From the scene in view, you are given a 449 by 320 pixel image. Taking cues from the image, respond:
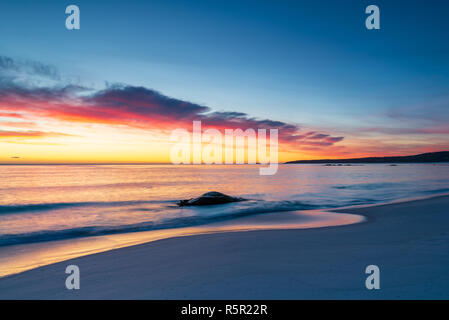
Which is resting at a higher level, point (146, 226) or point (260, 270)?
point (260, 270)

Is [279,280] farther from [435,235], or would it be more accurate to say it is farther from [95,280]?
[435,235]

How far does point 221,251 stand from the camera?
6.41 meters

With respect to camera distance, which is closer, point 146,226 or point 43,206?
point 146,226

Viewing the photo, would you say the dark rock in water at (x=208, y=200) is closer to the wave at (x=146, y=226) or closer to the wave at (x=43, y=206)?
the wave at (x=146, y=226)

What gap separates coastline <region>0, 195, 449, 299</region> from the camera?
3930 millimetres

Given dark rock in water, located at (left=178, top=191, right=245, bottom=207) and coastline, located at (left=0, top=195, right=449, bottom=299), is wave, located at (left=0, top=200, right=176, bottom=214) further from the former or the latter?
coastline, located at (left=0, top=195, right=449, bottom=299)

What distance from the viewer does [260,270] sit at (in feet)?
15.8

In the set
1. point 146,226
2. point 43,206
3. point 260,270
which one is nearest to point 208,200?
point 146,226

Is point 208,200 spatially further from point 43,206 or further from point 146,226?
point 43,206

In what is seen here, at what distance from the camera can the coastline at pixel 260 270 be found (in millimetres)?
3930

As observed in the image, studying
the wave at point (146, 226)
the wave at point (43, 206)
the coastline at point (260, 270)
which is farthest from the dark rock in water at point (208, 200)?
the coastline at point (260, 270)

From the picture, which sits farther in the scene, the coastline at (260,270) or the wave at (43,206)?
the wave at (43,206)

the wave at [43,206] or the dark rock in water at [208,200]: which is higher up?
the dark rock in water at [208,200]
